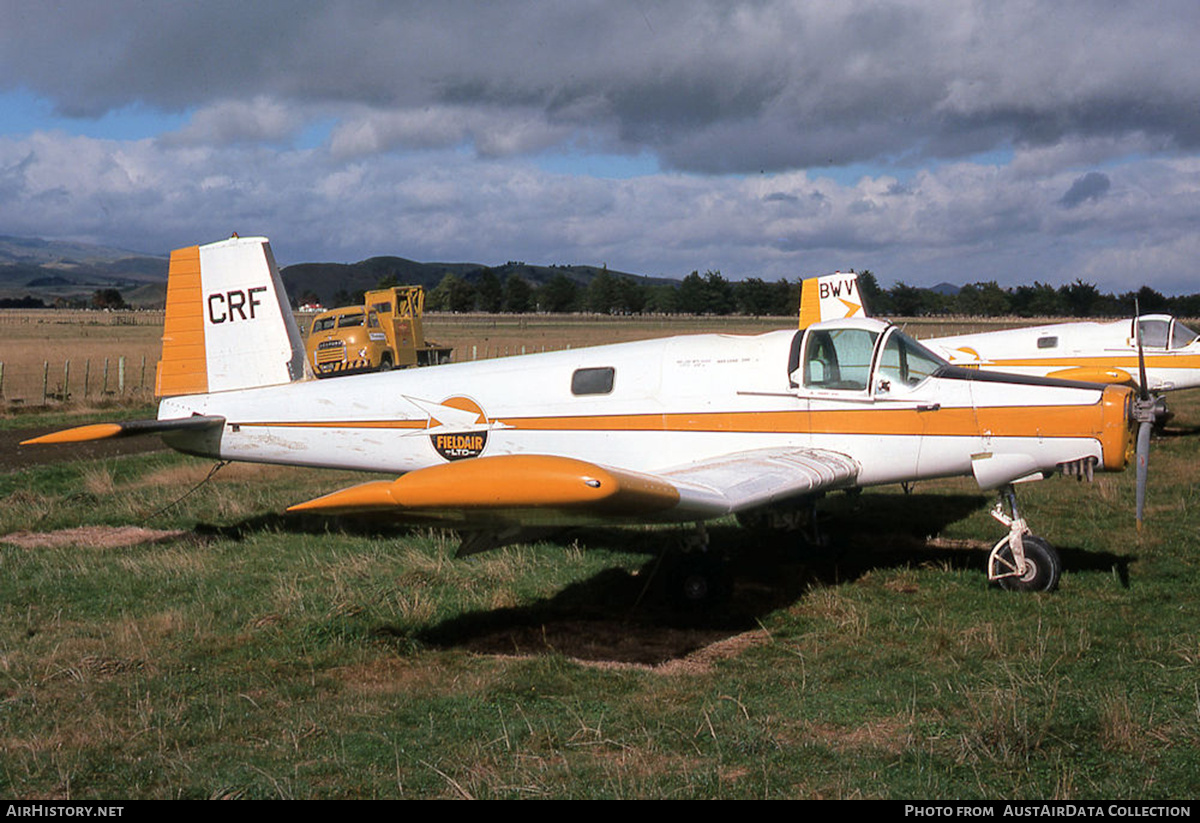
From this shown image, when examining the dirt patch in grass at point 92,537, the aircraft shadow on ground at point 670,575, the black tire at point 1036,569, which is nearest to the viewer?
the aircraft shadow on ground at point 670,575

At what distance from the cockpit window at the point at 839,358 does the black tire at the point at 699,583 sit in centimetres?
195

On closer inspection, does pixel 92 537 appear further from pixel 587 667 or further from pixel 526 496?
pixel 526 496

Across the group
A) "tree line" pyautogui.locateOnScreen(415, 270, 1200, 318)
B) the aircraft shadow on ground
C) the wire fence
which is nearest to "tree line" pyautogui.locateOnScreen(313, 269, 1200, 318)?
"tree line" pyautogui.locateOnScreen(415, 270, 1200, 318)

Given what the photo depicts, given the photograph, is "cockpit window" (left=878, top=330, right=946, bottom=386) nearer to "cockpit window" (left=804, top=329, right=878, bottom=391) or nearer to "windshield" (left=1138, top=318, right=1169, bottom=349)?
"cockpit window" (left=804, top=329, right=878, bottom=391)

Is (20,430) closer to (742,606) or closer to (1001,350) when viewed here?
(742,606)

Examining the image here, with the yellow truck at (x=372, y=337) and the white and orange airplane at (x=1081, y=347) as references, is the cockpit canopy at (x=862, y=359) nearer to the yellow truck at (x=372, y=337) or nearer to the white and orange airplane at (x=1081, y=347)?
the white and orange airplane at (x=1081, y=347)

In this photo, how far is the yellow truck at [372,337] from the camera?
1286 inches

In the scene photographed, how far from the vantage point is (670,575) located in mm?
8133

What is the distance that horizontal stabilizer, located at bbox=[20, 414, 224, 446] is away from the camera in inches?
341

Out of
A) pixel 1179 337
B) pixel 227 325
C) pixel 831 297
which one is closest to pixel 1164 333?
pixel 1179 337

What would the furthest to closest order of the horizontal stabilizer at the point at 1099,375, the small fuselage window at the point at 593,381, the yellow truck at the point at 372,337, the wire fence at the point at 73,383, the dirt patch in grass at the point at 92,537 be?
the yellow truck at the point at 372,337, the wire fence at the point at 73,383, the horizontal stabilizer at the point at 1099,375, the dirt patch in grass at the point at 92,537, the small fuselage window at the point at 593,381

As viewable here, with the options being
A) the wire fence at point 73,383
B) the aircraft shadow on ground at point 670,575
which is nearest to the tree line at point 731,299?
the wire fence at point 73,383

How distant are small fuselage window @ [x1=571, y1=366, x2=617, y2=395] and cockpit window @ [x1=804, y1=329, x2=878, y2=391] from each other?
187 cm
